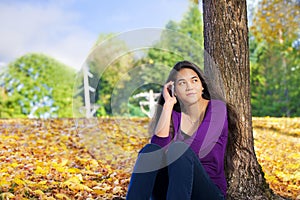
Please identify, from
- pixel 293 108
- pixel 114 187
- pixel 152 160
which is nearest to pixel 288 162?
pixel 114 187

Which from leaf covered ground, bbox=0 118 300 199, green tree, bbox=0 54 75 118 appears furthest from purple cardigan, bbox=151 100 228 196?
green tree, bbox=0 54 75 118

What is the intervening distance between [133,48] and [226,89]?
2.74 feet

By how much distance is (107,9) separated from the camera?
49.1 ft

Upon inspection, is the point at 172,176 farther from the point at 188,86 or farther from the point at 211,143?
the point at 188,86

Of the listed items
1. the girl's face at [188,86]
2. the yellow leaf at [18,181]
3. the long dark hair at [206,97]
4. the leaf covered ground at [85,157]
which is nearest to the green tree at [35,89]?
the leaf covered ground at [85,157]

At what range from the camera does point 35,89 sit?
1206cm

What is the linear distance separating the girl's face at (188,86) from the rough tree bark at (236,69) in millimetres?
339

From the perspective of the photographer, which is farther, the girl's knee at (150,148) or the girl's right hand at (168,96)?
the girl's right hand at (168,96)

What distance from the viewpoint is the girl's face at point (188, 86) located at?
2.39 metres

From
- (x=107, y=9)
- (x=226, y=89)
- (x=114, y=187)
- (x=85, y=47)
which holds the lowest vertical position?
(x=114, y=187)

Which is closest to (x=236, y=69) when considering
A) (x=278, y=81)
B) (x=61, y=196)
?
(x=61, y=196)

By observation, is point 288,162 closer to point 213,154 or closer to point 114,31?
point 213,154

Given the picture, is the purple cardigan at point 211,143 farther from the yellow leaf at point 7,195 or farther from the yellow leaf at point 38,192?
the yellow leaf at point 7,195

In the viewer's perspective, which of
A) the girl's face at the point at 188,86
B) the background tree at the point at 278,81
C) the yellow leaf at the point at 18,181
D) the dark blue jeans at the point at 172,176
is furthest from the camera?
the background tree at the point at 278,81
